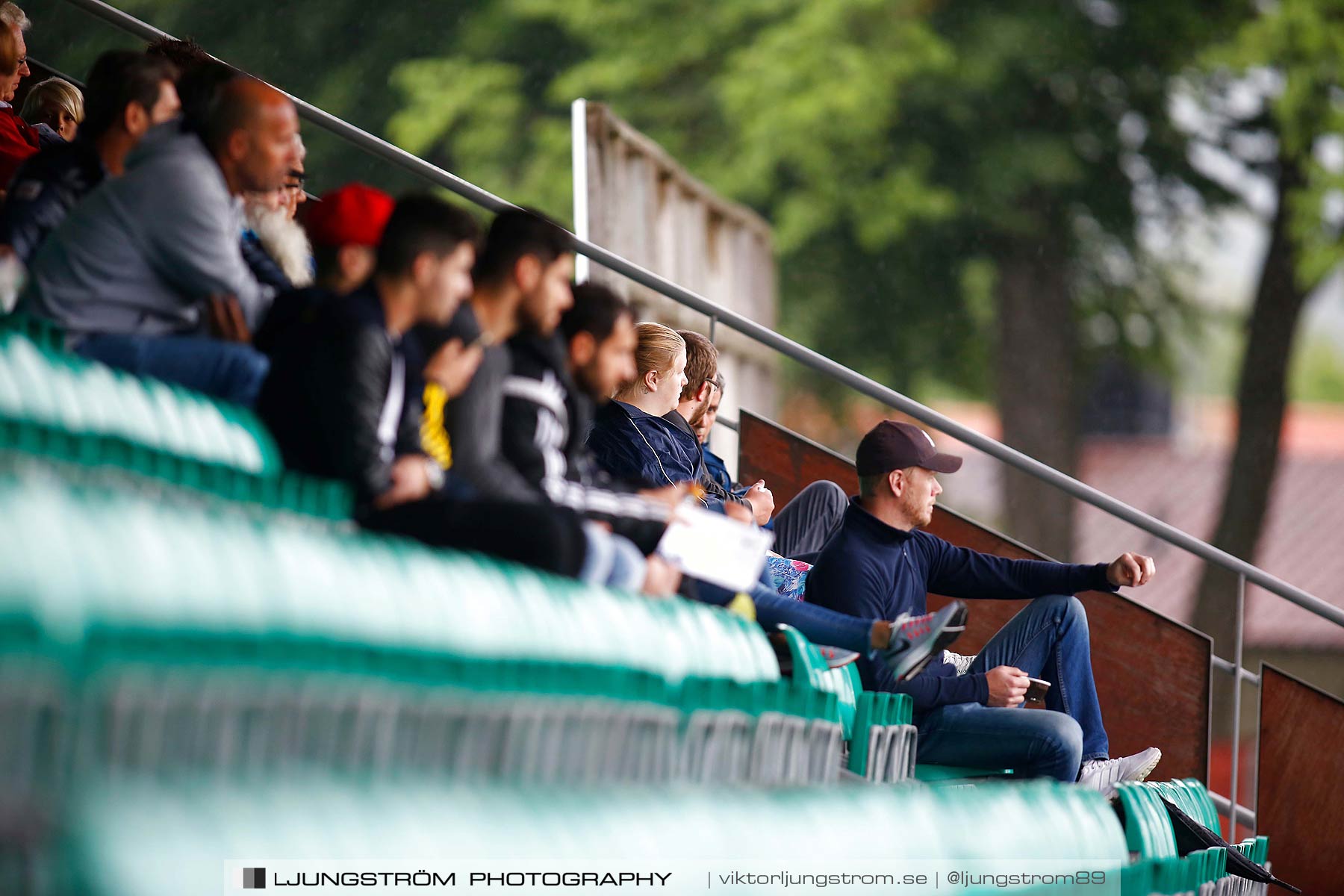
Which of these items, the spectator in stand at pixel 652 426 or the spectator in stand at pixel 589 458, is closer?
the spectator in stand at pixel 589 458

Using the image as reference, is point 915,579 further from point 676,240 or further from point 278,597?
point 676,240

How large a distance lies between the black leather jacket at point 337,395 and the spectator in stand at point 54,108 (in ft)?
6.81

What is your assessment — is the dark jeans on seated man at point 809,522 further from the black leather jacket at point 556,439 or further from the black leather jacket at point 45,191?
the black leather jacket at point 45,191

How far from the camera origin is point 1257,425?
1407cm

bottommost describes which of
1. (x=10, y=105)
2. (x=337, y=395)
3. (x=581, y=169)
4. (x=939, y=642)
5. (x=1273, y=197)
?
(x=939, y=642)

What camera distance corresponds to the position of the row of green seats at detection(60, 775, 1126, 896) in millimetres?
1923

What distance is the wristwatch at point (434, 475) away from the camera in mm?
2885

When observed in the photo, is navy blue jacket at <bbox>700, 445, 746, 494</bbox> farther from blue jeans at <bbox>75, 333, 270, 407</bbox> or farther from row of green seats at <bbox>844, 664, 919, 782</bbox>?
blue jeans at <bbox>75, 333, 270, 407</bbox>

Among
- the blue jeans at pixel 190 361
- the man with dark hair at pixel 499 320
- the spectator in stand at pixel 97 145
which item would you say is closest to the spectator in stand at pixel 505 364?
the man with dark hair at pixel 499 320

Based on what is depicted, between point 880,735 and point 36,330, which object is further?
point 880,735

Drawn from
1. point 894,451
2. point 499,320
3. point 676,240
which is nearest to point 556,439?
point 499,320

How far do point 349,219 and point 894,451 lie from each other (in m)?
1.55

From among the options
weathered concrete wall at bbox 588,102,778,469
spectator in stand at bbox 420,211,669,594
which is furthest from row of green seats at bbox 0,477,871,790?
weathered concrete wall at bbox 588,102,778,469

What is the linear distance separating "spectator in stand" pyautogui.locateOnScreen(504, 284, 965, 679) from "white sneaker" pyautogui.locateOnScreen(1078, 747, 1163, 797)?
2.41 ft
